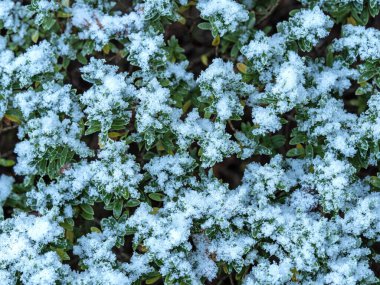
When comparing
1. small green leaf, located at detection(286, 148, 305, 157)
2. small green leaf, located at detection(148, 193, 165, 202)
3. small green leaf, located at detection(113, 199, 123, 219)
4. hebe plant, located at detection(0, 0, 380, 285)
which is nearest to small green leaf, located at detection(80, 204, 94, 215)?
hebe plant, located at detection(0, 0, 380, 285)

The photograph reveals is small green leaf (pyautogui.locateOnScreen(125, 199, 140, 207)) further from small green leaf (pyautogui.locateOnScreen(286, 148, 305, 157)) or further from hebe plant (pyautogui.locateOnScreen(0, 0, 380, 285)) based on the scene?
small green leaf (pyautogui.locateOnScreen(286, 148, 305, 157))

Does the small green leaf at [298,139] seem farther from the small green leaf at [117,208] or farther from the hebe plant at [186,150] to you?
the small green leaf at [117,208]

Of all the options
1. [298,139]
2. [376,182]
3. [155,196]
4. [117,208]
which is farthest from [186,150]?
[376,182]

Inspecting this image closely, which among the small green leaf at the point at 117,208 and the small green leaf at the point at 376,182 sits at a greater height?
the small green leaf at the point at 376,182

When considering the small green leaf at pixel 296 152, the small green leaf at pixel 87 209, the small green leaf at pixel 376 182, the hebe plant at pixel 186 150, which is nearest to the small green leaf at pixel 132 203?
the hebe plant at pixel 186 150

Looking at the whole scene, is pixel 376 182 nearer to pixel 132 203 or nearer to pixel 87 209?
pixel 132 203

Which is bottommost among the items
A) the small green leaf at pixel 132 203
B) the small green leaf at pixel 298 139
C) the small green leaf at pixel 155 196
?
the small green leaf at pixel 132 203

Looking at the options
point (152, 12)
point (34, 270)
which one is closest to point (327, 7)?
point (152, 12)

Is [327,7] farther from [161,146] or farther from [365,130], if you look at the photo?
[161,146]
